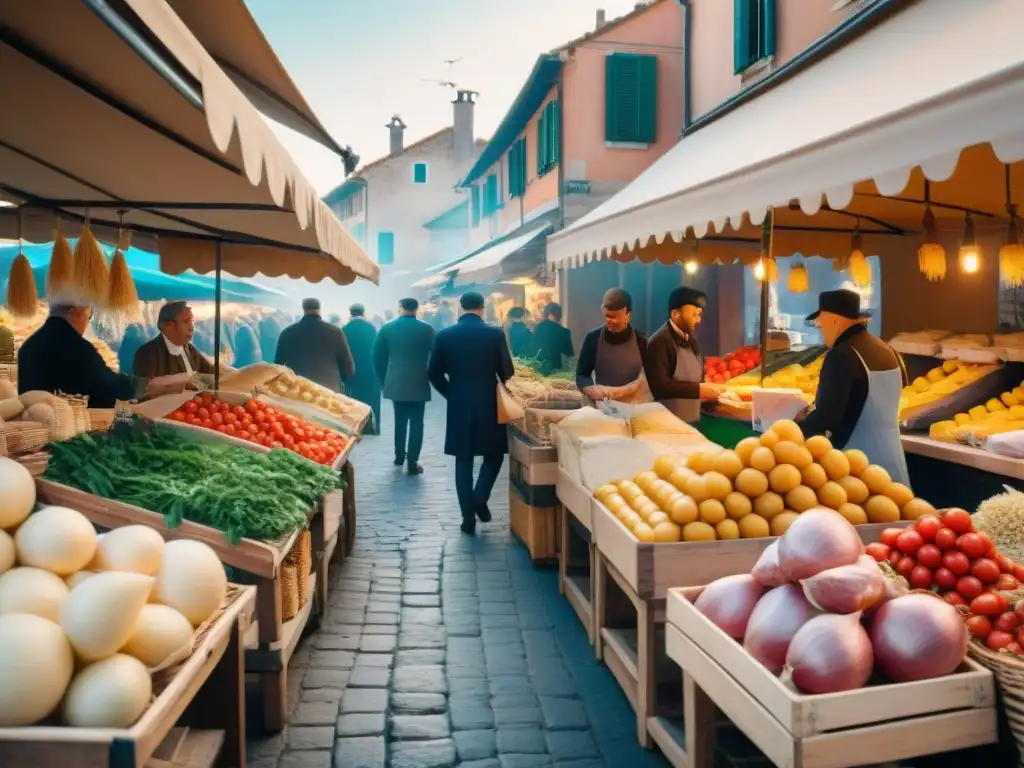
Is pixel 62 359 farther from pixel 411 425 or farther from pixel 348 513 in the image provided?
pixel 411 425

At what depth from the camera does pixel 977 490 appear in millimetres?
5363

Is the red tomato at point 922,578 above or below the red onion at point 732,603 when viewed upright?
above

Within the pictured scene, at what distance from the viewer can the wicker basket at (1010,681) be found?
2363 millimetres

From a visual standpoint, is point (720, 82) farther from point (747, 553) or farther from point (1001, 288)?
point (747, 553)

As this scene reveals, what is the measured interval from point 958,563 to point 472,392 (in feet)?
16.1

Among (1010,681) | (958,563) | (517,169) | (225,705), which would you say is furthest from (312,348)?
(517,169)

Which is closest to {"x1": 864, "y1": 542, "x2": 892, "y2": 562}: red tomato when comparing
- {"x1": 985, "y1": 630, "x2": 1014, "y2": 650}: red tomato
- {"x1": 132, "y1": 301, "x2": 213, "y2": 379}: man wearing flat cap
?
{"x1": 985, "y1": 630, "x2": 1014, "y2": 650}: red tomato

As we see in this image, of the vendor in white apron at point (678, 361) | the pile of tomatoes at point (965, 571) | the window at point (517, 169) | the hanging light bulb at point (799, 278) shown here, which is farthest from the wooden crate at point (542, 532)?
the window at point (517, 169)

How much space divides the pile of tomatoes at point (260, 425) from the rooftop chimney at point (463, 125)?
3436 cm

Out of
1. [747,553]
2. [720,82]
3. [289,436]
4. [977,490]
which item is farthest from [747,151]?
[720,82]

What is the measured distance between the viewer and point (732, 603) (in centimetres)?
286

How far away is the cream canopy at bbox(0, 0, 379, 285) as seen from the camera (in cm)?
238

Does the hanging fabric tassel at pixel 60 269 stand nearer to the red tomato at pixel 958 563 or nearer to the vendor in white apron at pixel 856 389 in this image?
the vendor in white apron at pixel 856 389

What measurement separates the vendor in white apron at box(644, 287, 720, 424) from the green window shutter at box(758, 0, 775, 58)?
4.18m
